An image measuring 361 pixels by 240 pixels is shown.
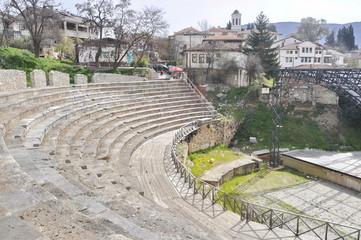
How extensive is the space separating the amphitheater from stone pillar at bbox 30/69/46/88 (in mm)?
104

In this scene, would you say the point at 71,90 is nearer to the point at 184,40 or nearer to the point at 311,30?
the point at 184,40

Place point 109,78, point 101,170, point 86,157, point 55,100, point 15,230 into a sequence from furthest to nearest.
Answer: point 109,78 < point 55,100 < point 86,157 < point 101,170 < point 15,230

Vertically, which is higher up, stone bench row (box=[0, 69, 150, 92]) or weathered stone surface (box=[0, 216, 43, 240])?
stone bench row (box=[0, 69, 150, 92])

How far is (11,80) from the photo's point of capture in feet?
54.1

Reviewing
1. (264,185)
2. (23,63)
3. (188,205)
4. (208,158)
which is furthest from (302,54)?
(188,205)

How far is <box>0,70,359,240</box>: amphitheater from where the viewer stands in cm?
414

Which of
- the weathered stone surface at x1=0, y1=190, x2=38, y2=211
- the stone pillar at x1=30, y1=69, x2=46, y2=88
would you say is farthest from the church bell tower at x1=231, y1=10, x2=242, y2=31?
the weathered stone surface at x1=0, y1=190, x2=38, y2=211

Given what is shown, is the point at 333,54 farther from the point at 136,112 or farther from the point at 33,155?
the point at 33,155

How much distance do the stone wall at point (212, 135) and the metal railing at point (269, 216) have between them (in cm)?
416

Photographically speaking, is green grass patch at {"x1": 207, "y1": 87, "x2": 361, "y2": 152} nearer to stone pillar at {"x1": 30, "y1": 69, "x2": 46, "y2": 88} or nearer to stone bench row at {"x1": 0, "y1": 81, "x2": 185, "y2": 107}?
stone bench row at {"x1": 0, "y1": 81, "x2": 185, "y2": 107}

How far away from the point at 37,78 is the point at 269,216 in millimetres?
15232

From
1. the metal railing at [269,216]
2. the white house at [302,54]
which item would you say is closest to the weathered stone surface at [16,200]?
the metal railing at [269,216]

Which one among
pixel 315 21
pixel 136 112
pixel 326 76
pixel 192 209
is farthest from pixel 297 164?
pixel 315 21

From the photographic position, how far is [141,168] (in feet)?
40.2
